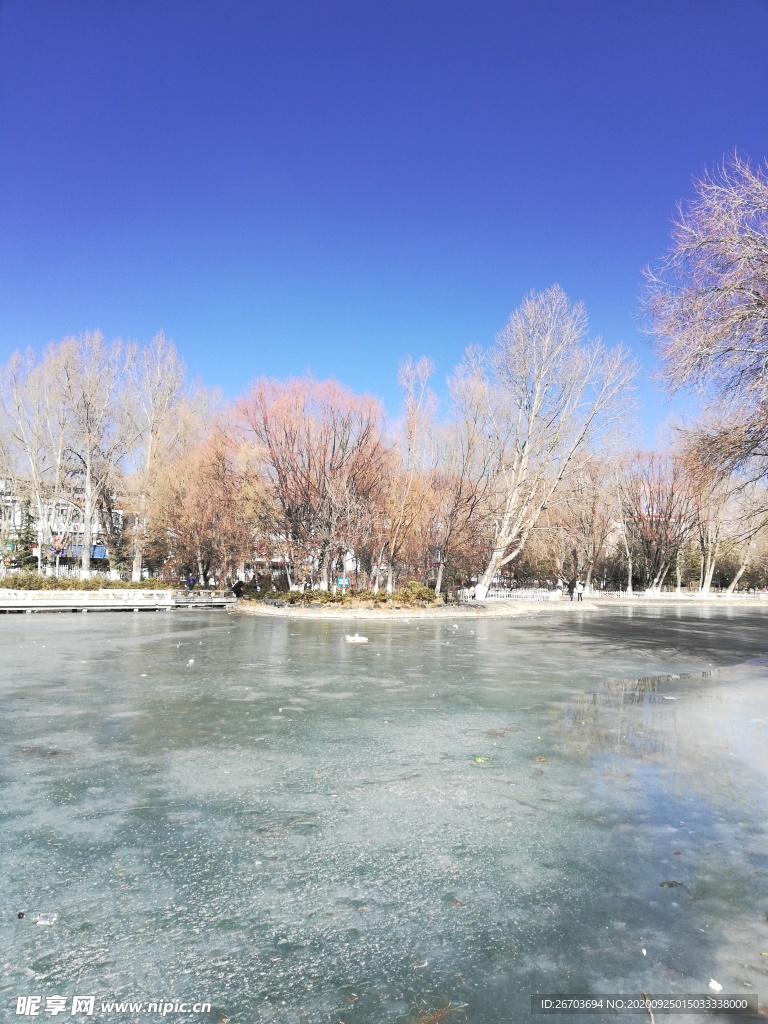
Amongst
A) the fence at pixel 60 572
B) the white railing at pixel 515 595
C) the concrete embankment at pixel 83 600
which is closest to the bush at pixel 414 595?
the white railing at pixel 515 595

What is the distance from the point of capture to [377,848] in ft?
12.7

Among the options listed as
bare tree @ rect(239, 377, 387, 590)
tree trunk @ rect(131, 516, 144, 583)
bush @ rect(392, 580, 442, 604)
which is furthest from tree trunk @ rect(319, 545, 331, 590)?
tree trunk @ rect(131, 516, 144, 583)

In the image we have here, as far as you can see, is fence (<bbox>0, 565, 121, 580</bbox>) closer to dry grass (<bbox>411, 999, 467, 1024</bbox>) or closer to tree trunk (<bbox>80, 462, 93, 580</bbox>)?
tree trunk (<bbox>80, 462, 93, 580</bbox>)

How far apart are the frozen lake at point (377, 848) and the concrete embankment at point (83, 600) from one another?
20.7 m

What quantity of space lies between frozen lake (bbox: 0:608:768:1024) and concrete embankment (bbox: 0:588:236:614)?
2068cm

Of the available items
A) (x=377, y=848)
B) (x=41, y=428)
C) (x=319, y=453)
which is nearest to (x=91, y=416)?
(x=41, y=428)

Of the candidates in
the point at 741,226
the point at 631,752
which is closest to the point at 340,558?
the point at 741,226

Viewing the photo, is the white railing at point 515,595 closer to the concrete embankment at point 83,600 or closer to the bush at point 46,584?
the concrete embankment at point 83,600

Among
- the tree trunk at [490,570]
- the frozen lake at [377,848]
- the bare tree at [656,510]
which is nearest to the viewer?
the frozen lake at [377,848]

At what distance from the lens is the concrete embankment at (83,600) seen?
27016 mm

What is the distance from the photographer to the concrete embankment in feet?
88.6

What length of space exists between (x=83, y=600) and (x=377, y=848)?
27611mm

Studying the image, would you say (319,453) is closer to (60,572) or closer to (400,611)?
(400,611)

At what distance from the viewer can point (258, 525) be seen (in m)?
32.5
